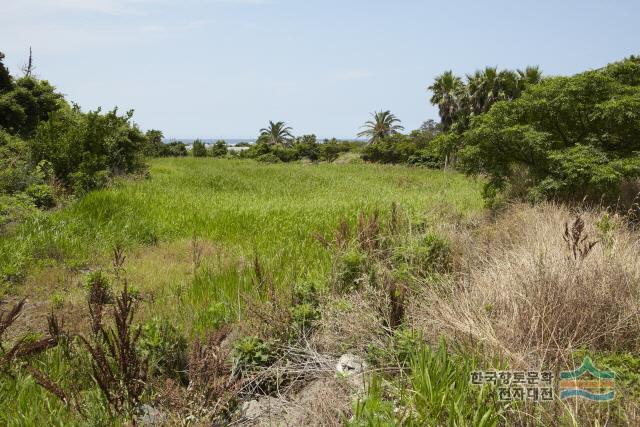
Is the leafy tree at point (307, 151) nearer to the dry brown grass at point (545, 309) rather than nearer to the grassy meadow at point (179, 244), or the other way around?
the grassy meadow at point (179, 244)

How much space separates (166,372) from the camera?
344 centimetres

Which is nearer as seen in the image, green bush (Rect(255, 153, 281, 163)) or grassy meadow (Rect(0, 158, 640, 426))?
grassy meadow (Rect(0, 158, 640, 426))

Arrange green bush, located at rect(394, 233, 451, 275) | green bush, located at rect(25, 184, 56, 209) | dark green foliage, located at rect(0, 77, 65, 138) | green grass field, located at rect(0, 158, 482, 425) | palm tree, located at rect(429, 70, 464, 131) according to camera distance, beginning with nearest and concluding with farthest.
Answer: green grass field, located at rect(0, 158, 482, 425) → green bush, located at rect(394, 233, 451, 275) → green bush, located at rect(25, 184, 56, 209) → dark green foliage, located at rect(0, 77, 65, 138) → palm tree, located at rect(429, 70, 464, 131)

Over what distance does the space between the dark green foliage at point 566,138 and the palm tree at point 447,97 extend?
28939mm

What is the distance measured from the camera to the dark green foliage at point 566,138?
299 inches

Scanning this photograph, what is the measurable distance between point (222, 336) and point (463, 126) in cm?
3114

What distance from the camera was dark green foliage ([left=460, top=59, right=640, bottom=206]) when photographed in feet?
24.9

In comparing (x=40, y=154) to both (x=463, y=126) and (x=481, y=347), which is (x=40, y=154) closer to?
(x=481, y=347)

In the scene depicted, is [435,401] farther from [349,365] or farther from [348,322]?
[348,322]

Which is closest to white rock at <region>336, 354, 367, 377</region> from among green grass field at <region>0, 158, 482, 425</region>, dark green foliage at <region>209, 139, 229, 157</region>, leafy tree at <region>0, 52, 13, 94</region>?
green grass field at <region>0, 158, 482, 425</region>

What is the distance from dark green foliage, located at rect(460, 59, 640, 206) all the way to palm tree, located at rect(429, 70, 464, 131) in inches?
1139

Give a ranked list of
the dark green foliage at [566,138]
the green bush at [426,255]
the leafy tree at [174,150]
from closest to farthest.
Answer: the green bush at [426,255], the dark green foliage at [566,138], the leafy tree at [174,150]

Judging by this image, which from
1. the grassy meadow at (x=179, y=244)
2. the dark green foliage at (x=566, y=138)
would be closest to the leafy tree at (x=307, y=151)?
the grassy meadow at (x=179, y=244)

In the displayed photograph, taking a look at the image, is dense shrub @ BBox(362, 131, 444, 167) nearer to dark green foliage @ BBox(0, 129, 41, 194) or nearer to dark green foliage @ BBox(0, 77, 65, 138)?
dark green foliage @ BBox(0, 77, 65, 138)
